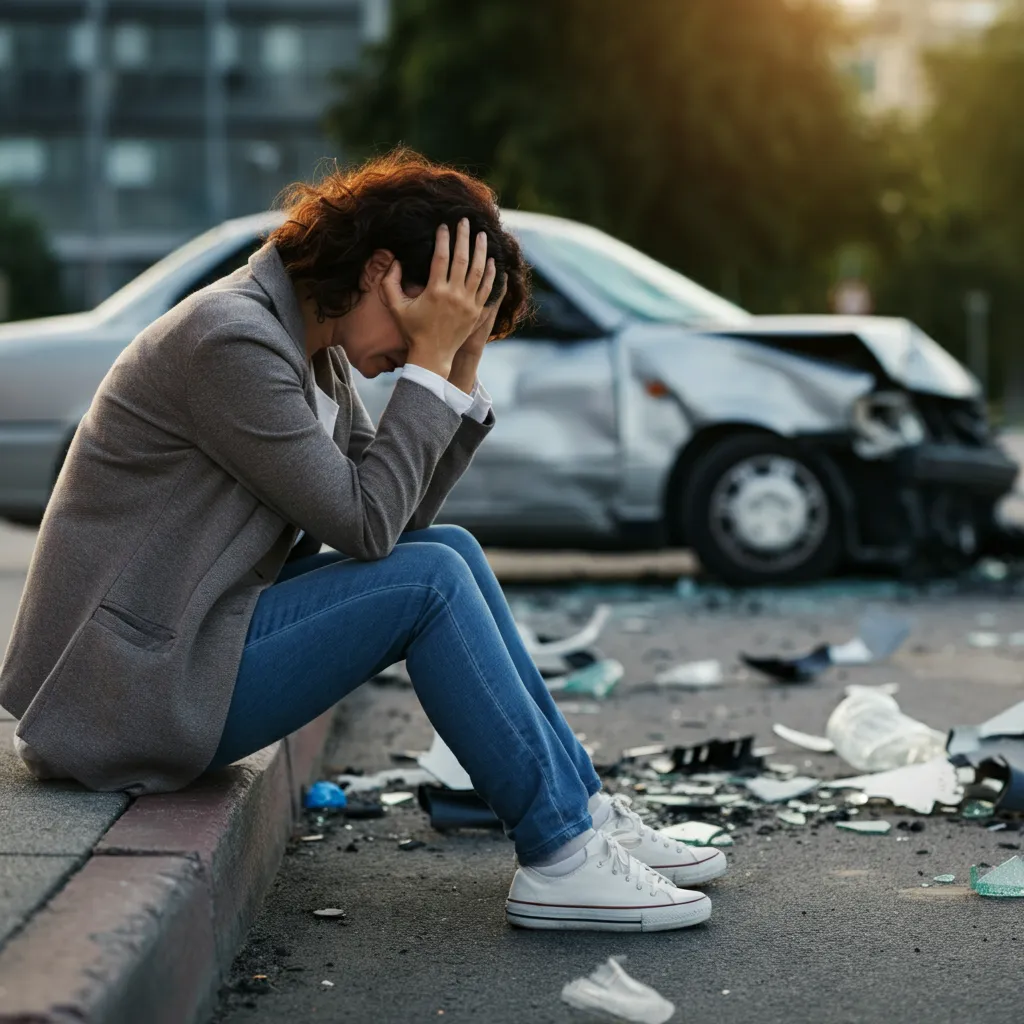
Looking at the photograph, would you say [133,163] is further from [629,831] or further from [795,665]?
[629,831]

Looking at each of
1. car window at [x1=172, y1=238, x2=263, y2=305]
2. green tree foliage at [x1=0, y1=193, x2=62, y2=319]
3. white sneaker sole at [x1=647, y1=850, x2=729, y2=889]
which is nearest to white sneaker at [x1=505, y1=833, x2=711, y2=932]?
white sneaker sole at [x1=647, y1=850, x2=729, y2=889]

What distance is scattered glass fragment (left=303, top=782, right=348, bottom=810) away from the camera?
168 inches

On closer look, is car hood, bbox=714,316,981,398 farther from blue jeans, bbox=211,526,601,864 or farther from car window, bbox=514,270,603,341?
blue jeans, bbox=211,526,601,864

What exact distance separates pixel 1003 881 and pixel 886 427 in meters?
4.87

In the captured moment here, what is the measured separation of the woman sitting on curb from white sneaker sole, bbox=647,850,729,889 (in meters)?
0.19

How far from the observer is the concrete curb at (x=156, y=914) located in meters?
2.25

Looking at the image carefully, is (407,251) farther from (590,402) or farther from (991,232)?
(991,232)

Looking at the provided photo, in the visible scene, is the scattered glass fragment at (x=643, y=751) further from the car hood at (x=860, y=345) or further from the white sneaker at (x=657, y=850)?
the car hood at (x=860, y=345)

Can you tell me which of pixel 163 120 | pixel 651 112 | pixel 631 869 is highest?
pixel 163 120

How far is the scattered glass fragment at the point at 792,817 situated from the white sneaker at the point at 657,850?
2.06 ft

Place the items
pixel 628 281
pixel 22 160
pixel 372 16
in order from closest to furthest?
pixel 628 281 → pixel 372 16 → pixel 22 160

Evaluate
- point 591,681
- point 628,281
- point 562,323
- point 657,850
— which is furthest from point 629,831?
point 628,281

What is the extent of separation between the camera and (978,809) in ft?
13.6

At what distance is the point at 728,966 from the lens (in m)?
Answer: 3.07
